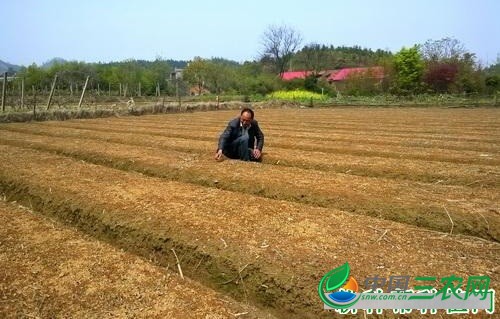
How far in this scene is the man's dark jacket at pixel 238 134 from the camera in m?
7.79

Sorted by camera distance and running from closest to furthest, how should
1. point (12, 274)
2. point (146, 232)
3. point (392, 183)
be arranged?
point (12, 274) → point (146, 232) → point (392, 183)

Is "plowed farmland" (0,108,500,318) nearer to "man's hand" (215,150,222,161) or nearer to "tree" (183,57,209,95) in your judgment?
"man's hand" (215,150,222,161)

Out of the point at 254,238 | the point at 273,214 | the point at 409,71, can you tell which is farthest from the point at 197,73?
the point at 254,238

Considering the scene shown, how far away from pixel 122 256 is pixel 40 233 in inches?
51.7

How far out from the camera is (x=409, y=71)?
43.5 m

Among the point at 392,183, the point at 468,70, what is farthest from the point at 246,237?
the point at 468,70

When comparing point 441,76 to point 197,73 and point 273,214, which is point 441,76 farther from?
point 273,214

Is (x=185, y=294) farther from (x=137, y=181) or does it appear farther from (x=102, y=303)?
(x=137, y=181)

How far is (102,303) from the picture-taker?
3119 millimetres

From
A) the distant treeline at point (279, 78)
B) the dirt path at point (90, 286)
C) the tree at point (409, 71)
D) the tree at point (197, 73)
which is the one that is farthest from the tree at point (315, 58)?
the dirt path at point (90, 286)

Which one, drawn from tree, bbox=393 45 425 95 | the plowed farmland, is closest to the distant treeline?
tree, bbox=393 45 425 95

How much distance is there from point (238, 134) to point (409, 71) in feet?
135

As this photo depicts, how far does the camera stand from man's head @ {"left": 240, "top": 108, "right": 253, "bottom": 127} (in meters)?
7.62

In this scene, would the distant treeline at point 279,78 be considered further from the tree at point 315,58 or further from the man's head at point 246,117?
the man's head at point 246,117
